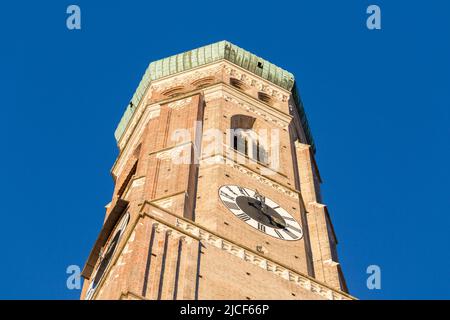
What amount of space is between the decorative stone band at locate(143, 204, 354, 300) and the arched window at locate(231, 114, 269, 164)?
9035 millimetres

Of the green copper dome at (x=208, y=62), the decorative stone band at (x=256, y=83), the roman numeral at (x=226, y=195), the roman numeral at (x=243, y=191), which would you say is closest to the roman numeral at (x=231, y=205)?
the roman numeral at (x=226, y=195)

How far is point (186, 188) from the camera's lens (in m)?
36.9

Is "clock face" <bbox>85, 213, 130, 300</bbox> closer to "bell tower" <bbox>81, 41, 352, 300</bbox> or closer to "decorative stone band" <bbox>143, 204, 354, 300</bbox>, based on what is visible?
"bell tower" <bbox>81, 41, 352, 300</bbox>

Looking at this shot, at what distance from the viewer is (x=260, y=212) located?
37.8 meters

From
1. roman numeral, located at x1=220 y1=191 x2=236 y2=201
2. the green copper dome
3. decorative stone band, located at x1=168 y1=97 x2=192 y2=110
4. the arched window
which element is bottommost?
roman numeral, located at x1=220 y1=191 x2=236 y2=201

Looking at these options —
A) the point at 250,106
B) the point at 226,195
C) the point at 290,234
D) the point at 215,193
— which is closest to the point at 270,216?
the point at 290,234

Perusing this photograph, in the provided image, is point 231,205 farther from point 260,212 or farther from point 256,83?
point 256,83

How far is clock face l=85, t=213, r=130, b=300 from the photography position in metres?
36.0

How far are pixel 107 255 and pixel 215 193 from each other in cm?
429

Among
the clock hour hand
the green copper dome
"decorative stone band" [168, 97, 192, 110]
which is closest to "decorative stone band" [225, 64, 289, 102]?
the green copper dome

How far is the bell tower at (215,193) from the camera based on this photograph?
3191cm
